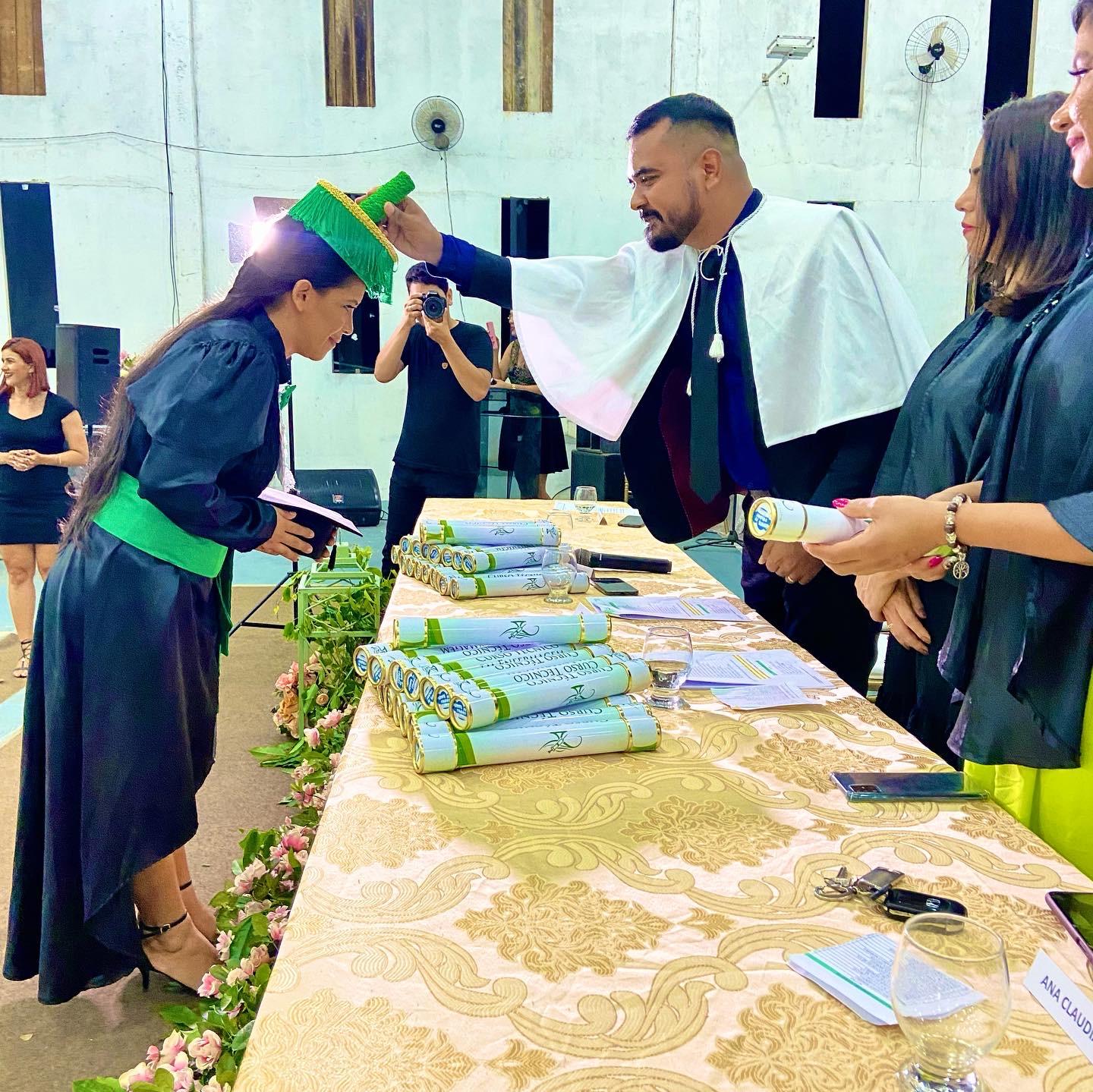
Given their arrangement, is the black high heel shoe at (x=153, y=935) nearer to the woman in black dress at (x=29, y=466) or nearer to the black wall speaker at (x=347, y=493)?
the woman in black dress at (x=29, y=466)

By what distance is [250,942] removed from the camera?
4.88 feet

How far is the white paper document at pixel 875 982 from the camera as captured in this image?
0.62 m

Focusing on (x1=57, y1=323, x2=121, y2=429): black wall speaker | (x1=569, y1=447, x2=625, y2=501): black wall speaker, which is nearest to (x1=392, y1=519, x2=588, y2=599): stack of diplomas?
(x1=57, y1=323, x2=121, y2=429): black wall speaker

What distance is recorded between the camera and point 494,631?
147 cm

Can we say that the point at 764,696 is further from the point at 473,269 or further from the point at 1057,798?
the point at 473,269

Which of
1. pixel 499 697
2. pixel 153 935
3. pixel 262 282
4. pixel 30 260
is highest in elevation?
pixel 30 260

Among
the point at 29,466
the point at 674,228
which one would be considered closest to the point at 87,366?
the point at 29,466

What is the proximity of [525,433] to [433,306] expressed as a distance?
10.2 ft

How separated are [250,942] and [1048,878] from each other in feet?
3.79

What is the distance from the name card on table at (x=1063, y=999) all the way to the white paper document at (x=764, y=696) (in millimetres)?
641

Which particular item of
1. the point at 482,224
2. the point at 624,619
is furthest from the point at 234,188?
the point at 624,619

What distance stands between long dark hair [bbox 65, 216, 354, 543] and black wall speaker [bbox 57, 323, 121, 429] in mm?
4141

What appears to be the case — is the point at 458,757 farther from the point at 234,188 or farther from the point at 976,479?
the point at 234,188

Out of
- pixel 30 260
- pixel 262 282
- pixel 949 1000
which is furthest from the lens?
pixel 30 260
